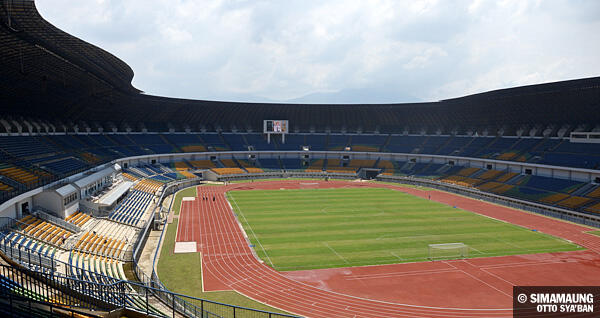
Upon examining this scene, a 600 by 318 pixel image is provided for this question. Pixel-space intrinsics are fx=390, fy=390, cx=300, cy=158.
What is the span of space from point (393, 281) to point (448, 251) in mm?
7252

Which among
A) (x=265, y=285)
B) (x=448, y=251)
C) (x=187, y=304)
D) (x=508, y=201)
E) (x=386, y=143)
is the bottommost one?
(x=265, y=285)

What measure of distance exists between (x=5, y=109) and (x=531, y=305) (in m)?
46.7

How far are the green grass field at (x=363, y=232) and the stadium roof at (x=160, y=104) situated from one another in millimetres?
18587

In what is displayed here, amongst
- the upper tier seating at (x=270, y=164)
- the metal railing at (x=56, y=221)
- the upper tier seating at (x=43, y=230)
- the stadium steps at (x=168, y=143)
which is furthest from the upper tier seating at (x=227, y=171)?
the upper tier seating at (x=43, y=230)

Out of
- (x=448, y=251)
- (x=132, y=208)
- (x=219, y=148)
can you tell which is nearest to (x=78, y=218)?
(x=132, y=208)

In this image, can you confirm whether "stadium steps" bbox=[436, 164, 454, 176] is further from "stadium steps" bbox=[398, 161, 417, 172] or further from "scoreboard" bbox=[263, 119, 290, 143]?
"scoreboard" bbox=[263, 119, 290, 143]

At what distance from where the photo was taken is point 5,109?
127 feet

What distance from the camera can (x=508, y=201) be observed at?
149 feet

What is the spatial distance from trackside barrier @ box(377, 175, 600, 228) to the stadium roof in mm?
13543

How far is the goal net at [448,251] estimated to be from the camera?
26.2 meters

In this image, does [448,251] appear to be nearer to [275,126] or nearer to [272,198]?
[272,198]

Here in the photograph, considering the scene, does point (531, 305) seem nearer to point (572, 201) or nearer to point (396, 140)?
point (572, 201)

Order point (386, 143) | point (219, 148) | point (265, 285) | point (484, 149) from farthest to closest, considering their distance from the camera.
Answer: point (386, 143)
point (219, 148)
point (484, 149)
point (265, 285)

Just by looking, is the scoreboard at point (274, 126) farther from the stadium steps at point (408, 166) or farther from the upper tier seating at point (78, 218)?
the upper tier seating at point (78, 218)
